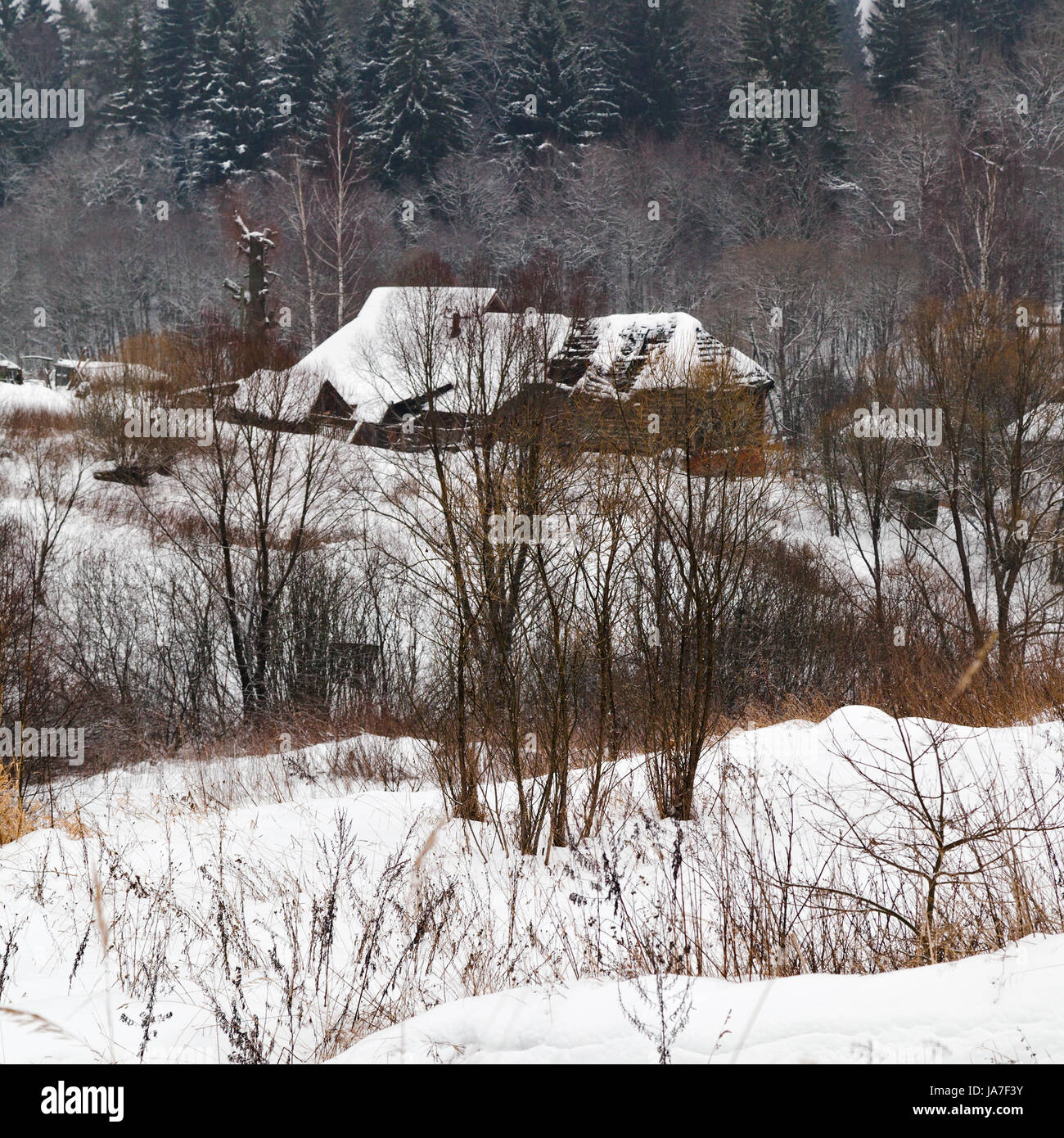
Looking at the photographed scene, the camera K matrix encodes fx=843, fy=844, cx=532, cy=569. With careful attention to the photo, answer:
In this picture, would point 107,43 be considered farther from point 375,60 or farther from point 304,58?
point 375,60

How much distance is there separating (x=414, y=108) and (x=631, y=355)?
34.3m

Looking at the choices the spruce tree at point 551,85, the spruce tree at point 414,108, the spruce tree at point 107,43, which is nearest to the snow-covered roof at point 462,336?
the spruce tree at point 414,108

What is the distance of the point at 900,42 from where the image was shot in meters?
42.6

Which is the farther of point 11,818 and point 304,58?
point 304,58

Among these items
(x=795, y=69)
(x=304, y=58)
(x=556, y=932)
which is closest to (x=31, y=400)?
(x=556, y=932)

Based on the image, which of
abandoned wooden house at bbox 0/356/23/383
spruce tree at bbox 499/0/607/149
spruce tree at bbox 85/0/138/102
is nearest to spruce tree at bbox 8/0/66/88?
spruce tree at bbox 85/0/138/102

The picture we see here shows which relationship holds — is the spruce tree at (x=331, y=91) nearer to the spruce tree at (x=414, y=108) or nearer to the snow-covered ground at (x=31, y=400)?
the spruce tree at (x=414, y=108)

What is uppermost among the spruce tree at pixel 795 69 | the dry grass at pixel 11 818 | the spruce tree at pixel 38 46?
the spruce tree at pixel 38 46

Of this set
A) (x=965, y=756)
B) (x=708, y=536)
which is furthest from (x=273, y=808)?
(x=965, y=756)

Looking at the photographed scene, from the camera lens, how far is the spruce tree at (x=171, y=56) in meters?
50.0

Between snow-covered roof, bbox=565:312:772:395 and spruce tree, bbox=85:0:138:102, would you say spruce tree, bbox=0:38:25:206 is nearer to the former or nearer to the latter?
spruce tree, bbox=85:0:138:102

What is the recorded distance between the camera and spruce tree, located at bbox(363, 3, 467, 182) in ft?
139

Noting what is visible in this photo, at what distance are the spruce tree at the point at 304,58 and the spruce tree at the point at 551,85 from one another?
10321 mm

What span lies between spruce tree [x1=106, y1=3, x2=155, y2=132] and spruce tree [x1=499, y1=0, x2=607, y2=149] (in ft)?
74.3
